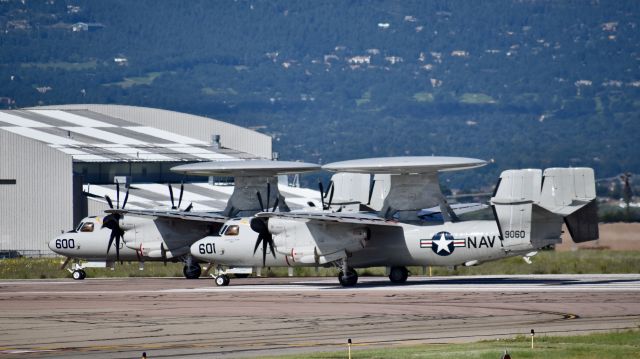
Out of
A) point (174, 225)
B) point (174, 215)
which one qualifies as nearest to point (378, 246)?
point (174, 215)

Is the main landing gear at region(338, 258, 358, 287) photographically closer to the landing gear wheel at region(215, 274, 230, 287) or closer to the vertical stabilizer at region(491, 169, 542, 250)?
the landing gear wheel at region(215, 274, 230, 287)

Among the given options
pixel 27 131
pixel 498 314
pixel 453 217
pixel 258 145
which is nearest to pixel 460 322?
pixel 498 314

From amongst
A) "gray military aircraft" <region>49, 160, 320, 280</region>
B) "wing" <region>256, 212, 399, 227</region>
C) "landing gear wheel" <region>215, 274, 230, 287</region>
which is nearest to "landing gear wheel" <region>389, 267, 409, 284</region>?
"wing" <region>256, 212, 399, 227</region>

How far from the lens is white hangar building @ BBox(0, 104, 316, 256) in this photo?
3339 inches

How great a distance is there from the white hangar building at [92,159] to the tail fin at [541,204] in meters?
37.0

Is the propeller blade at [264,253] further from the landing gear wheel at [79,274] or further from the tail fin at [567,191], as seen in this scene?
the landing gear wheel at [79,274]

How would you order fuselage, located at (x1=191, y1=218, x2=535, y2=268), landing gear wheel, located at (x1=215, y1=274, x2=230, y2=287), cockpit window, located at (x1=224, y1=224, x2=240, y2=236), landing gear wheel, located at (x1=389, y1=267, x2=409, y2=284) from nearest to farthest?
1. fuselage, located at (x1=191, y1=218, x2=535, y2=268)
2. landing gear wheel, located at (x1=389, y1=267, x2=409, y2=284)
3. landing gear wheel, located at (x1=215, y1=274, x2=230, y2=287)
4. cockpit window, located at (x1=224, y1=224, x2=240, y2=236)

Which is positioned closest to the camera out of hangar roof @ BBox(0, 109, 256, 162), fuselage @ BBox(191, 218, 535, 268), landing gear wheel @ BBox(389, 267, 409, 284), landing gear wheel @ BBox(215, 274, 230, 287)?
fuselage @ BBox(191, 218, 535, 268)

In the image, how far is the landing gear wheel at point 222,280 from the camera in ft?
175

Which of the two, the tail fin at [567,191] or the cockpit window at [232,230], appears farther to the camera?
the cockpit window at [232,230]

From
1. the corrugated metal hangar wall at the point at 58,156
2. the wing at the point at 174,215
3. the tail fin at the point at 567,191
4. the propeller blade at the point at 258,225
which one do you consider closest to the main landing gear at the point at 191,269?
the wing at the point at 174,215

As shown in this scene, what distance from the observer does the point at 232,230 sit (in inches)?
2133

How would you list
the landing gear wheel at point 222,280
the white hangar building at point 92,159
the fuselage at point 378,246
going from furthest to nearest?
the white hangar building at point 92,159 → the landing gear wheel at point 222,280 → the fuselage at point 378,246

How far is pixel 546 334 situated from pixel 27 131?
237 feet
